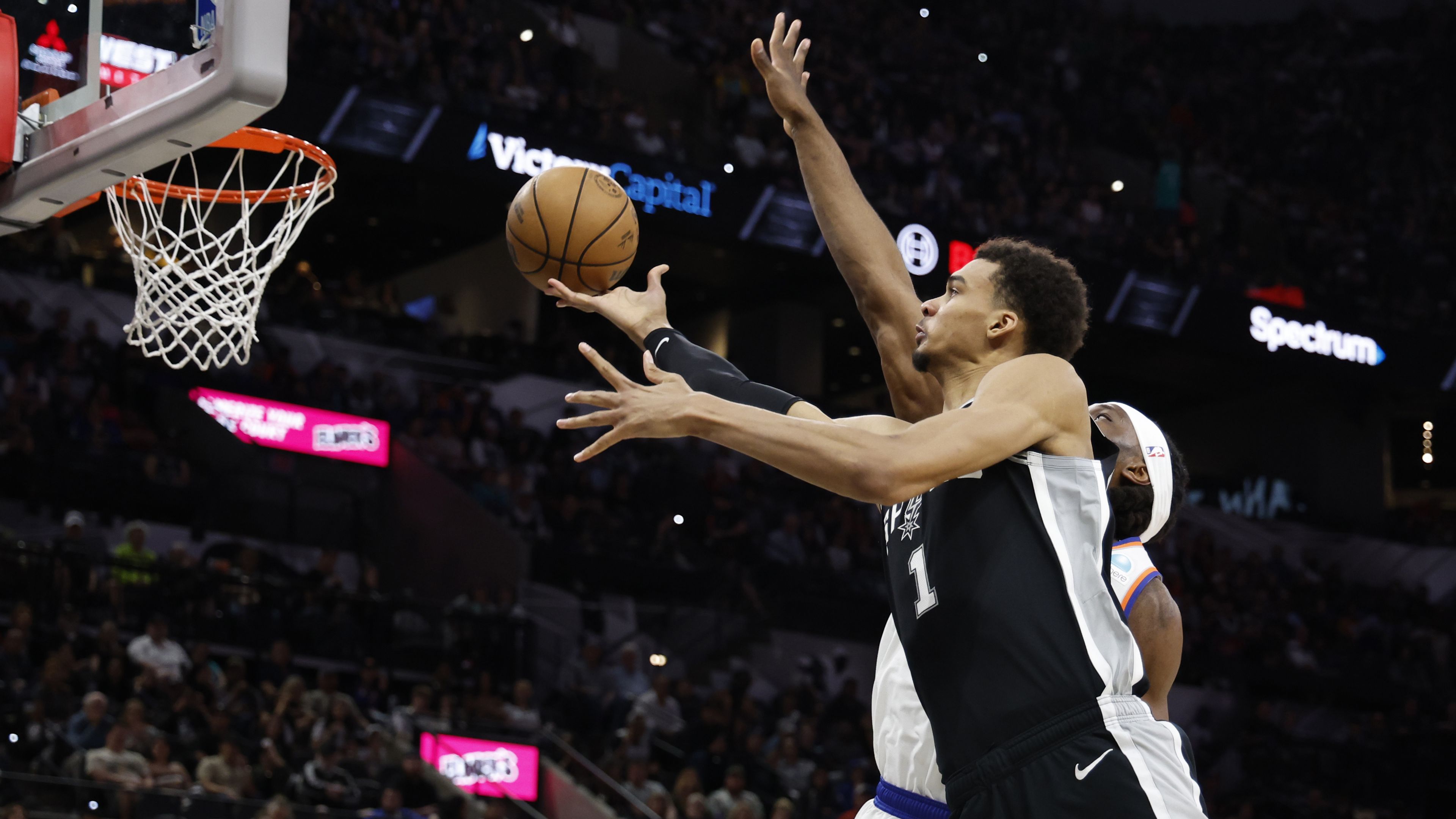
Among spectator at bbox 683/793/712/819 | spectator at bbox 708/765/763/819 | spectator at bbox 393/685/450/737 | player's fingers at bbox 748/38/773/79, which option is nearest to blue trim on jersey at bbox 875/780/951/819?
player's fingers at bbox 748/38/773/79

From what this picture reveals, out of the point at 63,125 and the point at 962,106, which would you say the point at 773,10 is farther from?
the point at 63,125

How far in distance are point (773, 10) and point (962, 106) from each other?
9.33 feet

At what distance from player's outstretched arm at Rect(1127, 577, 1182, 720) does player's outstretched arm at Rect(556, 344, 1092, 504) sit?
1.07m

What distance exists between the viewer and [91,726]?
910 cm

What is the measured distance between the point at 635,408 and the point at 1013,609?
75cm

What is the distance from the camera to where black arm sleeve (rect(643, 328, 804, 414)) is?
3.18 m

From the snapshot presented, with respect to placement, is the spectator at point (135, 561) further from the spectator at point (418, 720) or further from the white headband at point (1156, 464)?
the white headband at point (1156, 464)

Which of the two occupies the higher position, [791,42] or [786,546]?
[791,42]

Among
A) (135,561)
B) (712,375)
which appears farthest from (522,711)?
(712,375)

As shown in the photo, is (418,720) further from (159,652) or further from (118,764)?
(118,764)

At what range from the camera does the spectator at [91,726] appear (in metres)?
9.04

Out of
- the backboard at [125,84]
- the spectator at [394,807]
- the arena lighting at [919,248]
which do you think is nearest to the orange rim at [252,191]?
the backboard at [125,84]

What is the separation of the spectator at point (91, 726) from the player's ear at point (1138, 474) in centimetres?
705

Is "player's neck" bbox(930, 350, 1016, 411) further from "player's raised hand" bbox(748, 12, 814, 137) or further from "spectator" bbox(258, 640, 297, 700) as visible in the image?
"spectator" bbox(258, 640, 297, 700)
